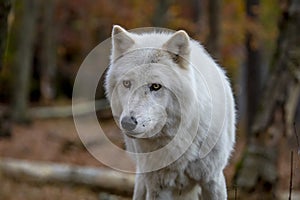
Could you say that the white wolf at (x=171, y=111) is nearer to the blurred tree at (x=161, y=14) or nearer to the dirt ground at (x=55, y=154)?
the dirt ground at (x=55, y=154)

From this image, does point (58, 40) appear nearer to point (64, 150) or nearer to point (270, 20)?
point (270, 20)

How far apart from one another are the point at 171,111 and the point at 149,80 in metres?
0.36

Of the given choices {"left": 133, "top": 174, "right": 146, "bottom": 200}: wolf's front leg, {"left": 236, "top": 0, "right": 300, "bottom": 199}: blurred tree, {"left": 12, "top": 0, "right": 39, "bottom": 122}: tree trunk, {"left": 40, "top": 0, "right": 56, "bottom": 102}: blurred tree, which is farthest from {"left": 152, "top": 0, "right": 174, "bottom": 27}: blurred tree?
{"left": 40, "top": 0, "right": 56, "bottom": 102}: blurred tree

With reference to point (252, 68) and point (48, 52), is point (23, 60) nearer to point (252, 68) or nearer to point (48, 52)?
point (48, 52)

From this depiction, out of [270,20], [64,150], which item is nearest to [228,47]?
[270,20]

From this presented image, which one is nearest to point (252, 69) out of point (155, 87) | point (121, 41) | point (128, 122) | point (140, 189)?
point (140, 189)

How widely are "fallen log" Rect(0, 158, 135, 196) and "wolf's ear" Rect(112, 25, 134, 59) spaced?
4541 mm

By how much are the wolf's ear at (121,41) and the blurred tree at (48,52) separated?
19704 mm

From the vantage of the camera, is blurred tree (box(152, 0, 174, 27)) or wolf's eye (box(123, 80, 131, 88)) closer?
wolf's eye (box(123, 80, 131, 88))

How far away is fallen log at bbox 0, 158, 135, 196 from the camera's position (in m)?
9.48

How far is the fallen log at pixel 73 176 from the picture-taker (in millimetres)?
9477

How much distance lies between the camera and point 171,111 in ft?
16.3

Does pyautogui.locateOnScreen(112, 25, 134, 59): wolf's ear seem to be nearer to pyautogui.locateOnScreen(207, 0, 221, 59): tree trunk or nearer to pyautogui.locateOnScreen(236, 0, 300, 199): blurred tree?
pyautogui.locateOnScreen(236, 0, 300, 199): blurred tree

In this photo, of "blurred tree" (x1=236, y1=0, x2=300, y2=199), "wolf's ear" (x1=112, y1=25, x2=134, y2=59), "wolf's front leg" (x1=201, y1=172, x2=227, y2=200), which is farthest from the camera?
"blurred tree" (x1=236, y1=0, x2=300, y2=199)
